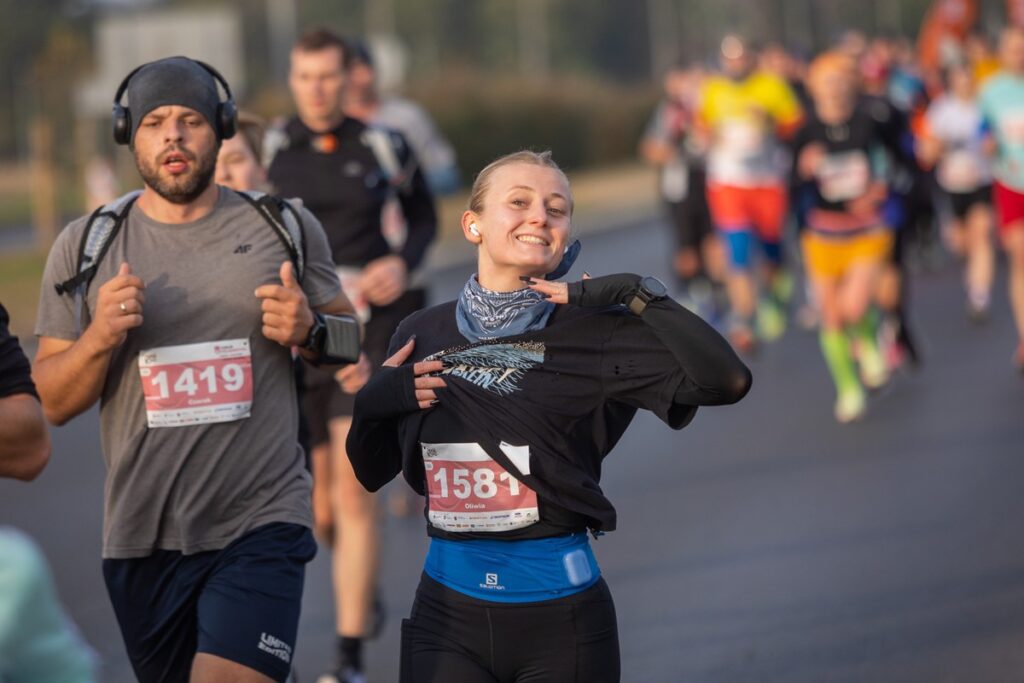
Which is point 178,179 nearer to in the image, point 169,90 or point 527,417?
point 169,90

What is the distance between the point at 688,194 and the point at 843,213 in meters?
4.80

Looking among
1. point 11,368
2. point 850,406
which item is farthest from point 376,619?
point 850,406

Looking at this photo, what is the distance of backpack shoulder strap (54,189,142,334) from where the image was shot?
193 inches

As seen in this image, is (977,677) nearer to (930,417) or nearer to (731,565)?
(731,565)

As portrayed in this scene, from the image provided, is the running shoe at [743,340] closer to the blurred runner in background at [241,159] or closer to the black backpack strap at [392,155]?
the black backpack strap at [392,155]

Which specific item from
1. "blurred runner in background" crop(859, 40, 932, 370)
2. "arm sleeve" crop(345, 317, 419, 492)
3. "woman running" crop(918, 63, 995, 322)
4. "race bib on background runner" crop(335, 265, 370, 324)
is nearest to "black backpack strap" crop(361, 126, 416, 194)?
"race bib on background runner" crop(335, 265, 370, 324)

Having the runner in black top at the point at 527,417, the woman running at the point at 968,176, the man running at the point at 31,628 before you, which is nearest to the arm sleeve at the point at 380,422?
the runner in black top at the point at 527,417

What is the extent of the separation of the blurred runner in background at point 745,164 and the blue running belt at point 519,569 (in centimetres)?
1101

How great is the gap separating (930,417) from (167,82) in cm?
779

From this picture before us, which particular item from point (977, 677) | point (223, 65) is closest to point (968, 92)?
point (977, 677)

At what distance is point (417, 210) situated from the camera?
779 cm

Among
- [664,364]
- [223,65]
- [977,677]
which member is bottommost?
[977,677]

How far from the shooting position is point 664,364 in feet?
13.9

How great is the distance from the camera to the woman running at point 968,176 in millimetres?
15766
